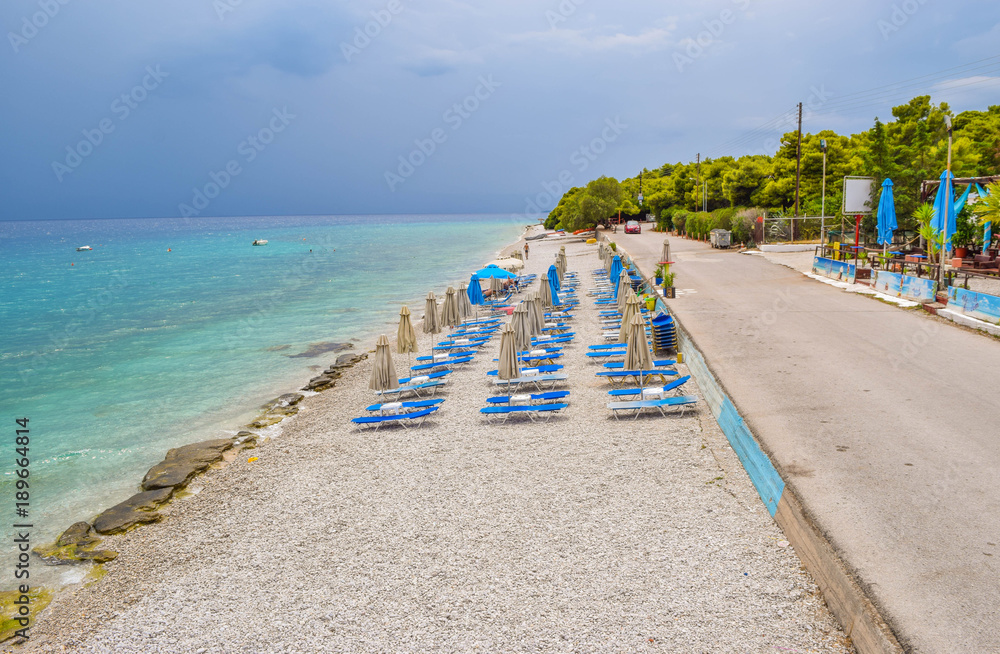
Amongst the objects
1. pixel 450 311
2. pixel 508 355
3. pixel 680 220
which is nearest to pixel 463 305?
pixel 450 311

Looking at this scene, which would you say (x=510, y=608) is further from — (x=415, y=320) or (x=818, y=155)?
(x=818, y=155)

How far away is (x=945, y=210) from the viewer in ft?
57.8

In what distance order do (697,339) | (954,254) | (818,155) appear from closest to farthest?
(697,339), (954,254), (818,155)

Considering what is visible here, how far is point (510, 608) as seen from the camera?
585 cm

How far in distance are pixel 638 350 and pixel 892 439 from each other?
4423 millimetres

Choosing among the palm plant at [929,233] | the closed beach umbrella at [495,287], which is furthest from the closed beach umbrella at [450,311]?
the palm plant at [929,233]

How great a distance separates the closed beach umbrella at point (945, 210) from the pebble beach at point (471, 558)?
12.5m

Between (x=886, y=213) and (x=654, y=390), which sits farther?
(x=886, y=213)

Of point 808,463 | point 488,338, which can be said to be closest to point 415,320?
point 488,338

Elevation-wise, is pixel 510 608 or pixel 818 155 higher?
pixel 818 155

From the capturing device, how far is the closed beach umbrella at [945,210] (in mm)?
17422

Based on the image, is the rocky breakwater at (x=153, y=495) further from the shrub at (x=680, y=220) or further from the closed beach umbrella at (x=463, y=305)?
the shrub at (x=680, y=220)

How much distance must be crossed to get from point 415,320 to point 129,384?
38.9ft

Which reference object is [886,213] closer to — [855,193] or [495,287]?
[855,193]
